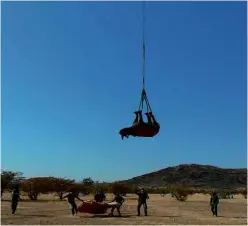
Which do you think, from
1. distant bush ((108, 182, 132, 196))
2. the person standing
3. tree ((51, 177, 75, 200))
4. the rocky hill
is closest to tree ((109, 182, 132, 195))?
distant bush ((108, 182, 132, 196))

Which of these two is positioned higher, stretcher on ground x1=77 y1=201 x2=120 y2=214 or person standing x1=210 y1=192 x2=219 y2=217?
person standing x1=210 y1=192 x2=219 y2=217

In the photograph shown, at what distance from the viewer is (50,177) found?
66.5 m

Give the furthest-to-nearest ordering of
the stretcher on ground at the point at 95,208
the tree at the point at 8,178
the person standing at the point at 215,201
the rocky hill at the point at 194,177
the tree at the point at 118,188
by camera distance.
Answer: the rocky hill at the point at 194,177 → the tree at the point at 118,188 → the tree at the point at 8,178 → the person standing at the point at 215,201 → the stretcher on ground at the point at 95,208

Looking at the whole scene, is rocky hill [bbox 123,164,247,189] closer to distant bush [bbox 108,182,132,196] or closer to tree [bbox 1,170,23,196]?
distant bush [bbox 108,182,132,196]

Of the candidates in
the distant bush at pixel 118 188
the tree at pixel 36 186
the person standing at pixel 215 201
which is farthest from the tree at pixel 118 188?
the person standing at pixel 215 201

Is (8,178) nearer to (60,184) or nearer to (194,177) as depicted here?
(60,184)

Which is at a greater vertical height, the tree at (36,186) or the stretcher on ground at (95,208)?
the tree at (36,186)

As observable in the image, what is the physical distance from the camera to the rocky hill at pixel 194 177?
168m

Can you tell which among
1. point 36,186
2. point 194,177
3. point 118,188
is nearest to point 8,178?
point 36,186

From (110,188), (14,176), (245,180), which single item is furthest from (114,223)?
(245,180)

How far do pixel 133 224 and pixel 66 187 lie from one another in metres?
47.2

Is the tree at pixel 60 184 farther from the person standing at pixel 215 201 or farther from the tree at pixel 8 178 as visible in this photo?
the person standing at pixel 215 201

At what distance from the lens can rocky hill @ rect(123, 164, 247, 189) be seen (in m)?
168

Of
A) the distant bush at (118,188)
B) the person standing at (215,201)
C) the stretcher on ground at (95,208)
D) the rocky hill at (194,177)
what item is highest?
the rocky hill at (194,177)
